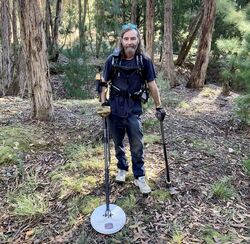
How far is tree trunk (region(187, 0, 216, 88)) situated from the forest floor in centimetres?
563

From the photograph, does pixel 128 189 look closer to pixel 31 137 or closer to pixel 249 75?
pixel 31 137

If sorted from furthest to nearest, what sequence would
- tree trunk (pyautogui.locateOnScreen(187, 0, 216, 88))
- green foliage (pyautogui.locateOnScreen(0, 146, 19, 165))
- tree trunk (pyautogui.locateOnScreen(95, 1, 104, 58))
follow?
tree trunk (pyautogui.locateOnScreen(95, 1, 104, 58)) → tree trunk (pyautogui.locateOnScreen(187, 0, 216, 88)) → green foliage (pyautogui.locateOnScreen(0, 146, 19, 165))

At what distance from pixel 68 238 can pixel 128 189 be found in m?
1.04

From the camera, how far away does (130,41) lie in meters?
3.93

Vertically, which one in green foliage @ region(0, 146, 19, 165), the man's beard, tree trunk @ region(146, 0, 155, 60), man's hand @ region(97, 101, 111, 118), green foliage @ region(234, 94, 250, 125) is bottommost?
green foliage @ region(0, 146, 19, 165)

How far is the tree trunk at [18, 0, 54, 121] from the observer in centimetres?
566

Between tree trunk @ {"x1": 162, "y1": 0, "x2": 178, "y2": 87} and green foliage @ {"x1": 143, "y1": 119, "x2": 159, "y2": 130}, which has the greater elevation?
tree trunk @ {"x1": 162, "y1": 0, "x2": 178, "y2": 87}

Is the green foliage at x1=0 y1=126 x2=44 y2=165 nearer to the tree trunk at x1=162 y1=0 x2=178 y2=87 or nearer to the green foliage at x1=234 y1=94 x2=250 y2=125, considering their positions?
the green foliage at x1=234 y1=94 x2=250 y2=125

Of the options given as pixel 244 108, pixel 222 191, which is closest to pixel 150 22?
pixel 244 108

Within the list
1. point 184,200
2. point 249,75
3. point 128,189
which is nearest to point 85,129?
point 128,189

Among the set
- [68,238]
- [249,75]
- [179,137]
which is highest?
[249,75]

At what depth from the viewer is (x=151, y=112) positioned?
7648 mm

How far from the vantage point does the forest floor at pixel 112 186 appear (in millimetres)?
3883

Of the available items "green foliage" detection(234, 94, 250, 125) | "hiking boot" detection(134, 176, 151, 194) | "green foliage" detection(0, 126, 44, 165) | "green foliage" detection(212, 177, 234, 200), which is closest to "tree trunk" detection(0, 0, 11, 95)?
"green foliage" detection(0, 126, 44, 165)
